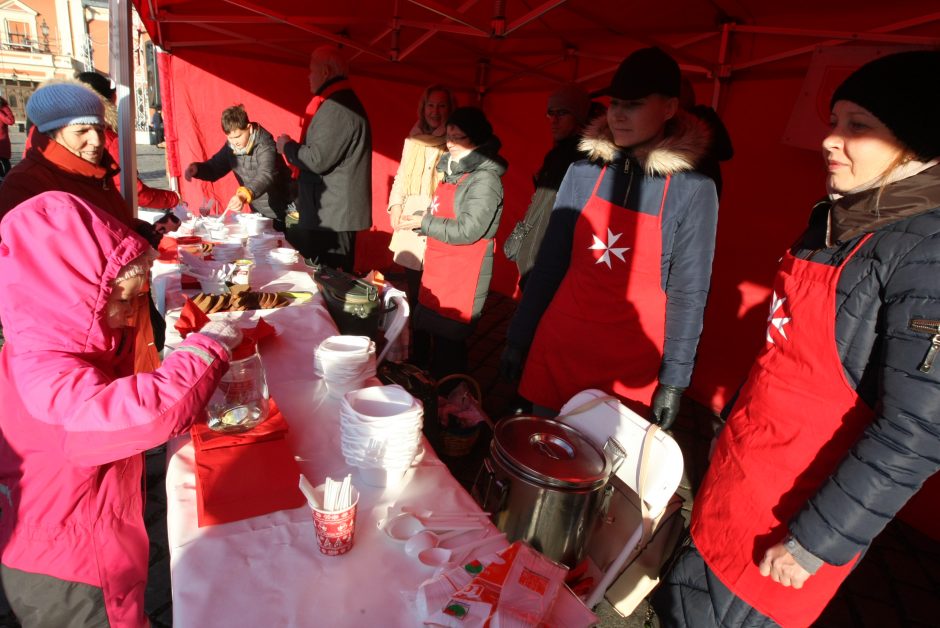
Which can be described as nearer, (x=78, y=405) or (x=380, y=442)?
(x=78, y=405)

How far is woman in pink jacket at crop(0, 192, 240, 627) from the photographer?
41.6 inches

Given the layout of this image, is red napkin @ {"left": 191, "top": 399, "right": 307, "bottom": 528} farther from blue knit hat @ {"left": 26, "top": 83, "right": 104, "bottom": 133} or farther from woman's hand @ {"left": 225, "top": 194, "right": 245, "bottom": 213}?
woman's hand @ {"left": 225, "top": 194, "right": 245, "bottom": 213}

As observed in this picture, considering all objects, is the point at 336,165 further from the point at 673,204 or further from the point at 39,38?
the point at 39,38

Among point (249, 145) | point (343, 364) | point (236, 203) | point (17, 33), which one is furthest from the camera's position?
point (17, 33)

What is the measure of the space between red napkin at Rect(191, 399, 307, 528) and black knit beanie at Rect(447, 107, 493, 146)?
2095 millimetres

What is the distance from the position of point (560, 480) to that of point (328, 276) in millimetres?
1838

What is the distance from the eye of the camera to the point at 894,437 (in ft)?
3.44

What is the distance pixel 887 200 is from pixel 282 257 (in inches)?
115

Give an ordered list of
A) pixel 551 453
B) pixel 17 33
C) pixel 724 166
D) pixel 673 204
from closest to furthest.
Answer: pixel 551 453 → pixel 673 204 → pixel 724 166 → pixel 17 33

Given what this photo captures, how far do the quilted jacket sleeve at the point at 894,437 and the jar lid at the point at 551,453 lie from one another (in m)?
0.52

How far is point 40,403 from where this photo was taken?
3.44ft

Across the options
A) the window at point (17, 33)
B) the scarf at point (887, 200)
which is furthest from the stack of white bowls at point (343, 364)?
the window at point (17, 33)

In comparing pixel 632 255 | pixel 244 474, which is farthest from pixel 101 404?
pixel 632 255

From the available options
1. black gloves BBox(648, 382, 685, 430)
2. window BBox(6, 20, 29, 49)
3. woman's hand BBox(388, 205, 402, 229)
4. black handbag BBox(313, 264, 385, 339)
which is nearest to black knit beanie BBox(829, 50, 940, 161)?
black gloves BBox(648, 382, 685, 430)
